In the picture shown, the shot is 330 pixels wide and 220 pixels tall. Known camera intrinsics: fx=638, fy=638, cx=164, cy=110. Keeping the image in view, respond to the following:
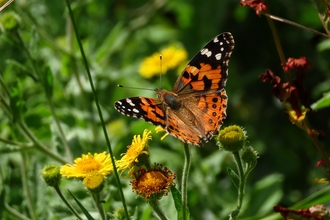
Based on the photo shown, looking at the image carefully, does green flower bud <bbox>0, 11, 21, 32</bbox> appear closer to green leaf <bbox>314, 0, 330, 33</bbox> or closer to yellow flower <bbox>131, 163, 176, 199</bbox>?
yellow flower <bbox>131, 163, 176, 199</bbox>

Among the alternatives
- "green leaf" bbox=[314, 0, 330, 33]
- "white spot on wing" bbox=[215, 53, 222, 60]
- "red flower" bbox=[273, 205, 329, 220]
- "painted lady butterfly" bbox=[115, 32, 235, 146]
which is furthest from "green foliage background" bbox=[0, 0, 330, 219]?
"red flower" bbox=[273, 205, 329, 220]

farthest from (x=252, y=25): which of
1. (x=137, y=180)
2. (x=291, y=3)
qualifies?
(x=137, y=180)

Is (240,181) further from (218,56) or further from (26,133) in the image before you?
(26,133)

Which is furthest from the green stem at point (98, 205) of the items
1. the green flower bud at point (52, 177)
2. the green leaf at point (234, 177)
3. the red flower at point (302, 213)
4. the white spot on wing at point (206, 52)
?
the white spot on wing at point (206, 52)

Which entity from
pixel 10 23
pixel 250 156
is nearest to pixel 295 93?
pixel 250 156

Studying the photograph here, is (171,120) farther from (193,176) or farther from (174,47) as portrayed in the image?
(174,47)

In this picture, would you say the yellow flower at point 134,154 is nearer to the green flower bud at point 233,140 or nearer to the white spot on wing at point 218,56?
the green flower bud at point 233,140
